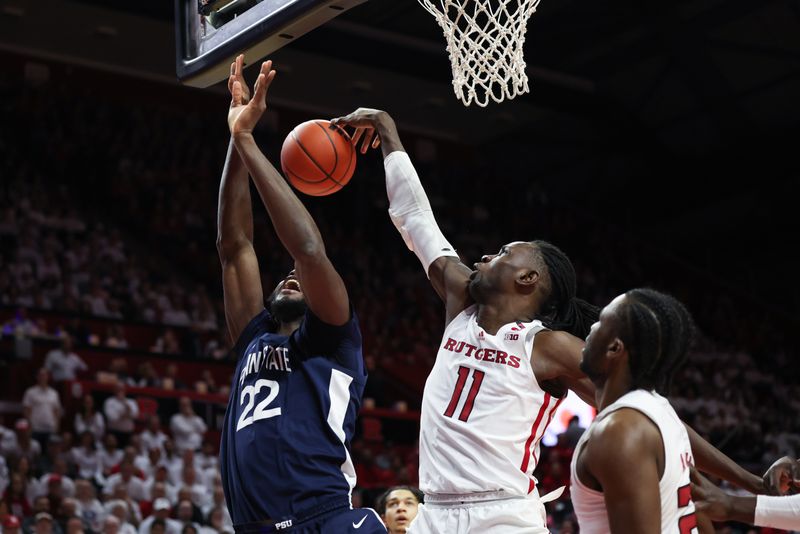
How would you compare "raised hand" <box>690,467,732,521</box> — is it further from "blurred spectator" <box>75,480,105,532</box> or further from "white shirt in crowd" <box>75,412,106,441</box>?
"white shirt in crowd" <box>75,412,106,441</box>

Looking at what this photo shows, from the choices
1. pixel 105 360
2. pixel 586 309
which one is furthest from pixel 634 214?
pixel 586 309

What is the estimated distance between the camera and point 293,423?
3822mm

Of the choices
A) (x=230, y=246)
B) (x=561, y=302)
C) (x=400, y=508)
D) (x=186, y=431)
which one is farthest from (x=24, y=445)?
(x=561, y=302)

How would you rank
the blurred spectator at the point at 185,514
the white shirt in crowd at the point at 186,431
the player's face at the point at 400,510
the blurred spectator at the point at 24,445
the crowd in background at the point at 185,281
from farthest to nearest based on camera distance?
the white shirt in crowd at the point at 186,431 → the crowd in background at the point at 185,281 → the blurred spectator at the point at 24,445 → the blurred spectator at the point at 185,514 → the player's face at the point at 400,510

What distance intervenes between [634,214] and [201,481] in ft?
48.6

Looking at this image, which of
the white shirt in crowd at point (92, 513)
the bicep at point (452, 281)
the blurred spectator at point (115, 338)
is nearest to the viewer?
the bicep at point (452, 281)

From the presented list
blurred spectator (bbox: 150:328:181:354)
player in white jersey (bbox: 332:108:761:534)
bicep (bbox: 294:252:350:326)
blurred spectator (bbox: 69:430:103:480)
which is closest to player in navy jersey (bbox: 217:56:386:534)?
bicep (bbox: 294:252:350:326)

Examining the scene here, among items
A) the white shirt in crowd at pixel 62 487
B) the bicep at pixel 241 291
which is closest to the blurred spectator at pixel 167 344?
the white shirt in crowd at pixel 62 487

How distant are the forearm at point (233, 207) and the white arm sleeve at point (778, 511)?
2210mm

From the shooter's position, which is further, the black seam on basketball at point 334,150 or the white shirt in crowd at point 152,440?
the white shirt in crowd at point 152,440

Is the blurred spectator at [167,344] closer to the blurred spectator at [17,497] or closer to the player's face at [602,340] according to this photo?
the blurred spectator at [17,497]

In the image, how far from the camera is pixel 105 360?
1346 centimetres

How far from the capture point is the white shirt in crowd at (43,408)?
460 inches

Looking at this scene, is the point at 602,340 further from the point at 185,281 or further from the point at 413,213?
the point at 185,281
